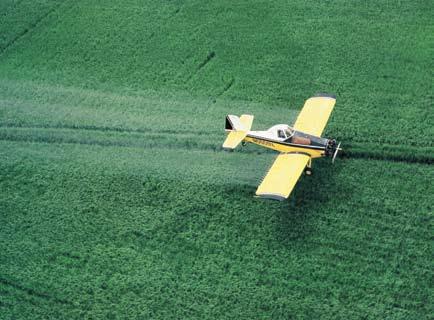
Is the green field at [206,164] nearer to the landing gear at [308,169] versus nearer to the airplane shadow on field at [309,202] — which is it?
the airplane shadow on field at [309,202]

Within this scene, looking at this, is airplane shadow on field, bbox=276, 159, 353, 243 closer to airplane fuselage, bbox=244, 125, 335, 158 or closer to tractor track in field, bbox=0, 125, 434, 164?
airplane fuselage, bbox=244, 125, 335, 158

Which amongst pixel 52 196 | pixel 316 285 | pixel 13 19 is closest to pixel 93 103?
pixel 52 196

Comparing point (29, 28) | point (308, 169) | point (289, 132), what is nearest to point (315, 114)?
point (289, 132)

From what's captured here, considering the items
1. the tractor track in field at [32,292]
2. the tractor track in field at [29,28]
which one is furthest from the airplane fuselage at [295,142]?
the tractor track in field at [29,28]

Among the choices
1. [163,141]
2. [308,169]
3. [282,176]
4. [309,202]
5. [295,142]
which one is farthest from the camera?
[163,141]

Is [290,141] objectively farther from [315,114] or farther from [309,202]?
[309,202]
